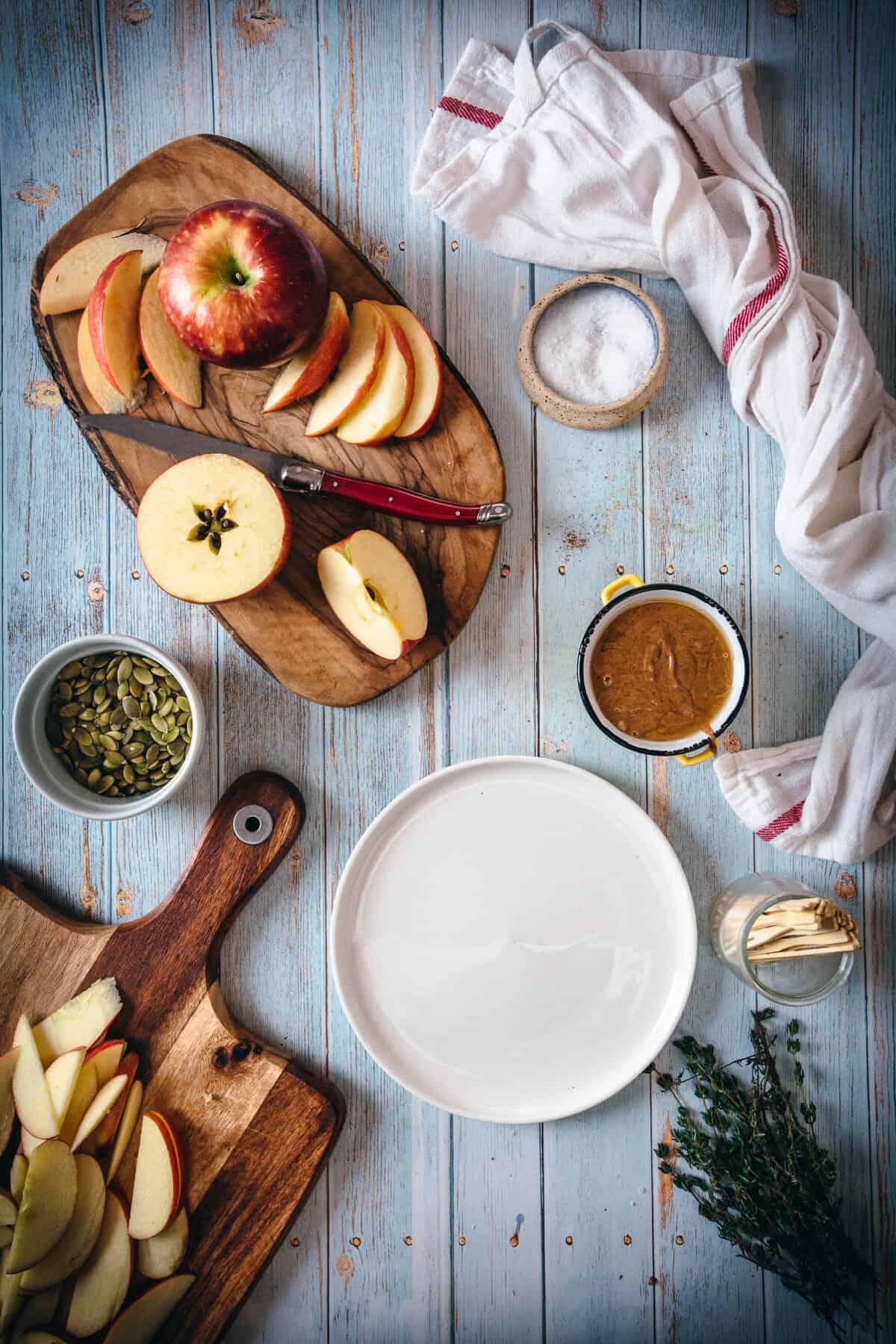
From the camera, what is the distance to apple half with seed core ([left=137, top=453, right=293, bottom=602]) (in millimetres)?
950

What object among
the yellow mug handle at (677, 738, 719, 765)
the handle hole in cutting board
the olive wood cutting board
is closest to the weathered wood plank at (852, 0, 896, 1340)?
the yellow mug handle at (677, 738, 719, 765)

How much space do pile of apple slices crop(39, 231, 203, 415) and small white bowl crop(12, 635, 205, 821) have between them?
0.31m

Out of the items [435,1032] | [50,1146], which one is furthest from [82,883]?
[435,1032]

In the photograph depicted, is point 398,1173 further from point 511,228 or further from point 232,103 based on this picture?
point 232,103

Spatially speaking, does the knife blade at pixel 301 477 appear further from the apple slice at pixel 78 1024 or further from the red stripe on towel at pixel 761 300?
the apple slice at pixel 78 1024

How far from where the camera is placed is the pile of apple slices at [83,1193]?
0.98 m

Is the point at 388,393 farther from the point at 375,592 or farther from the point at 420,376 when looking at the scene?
the point at 375,592

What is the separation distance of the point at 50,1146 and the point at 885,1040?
111 cm

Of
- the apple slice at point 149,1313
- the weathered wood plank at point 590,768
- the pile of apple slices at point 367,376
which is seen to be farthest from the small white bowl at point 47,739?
the apple slice at point 149,1313

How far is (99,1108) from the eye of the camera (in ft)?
3.35

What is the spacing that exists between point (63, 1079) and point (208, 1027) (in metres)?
0.18

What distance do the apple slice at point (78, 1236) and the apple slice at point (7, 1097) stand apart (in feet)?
0.31

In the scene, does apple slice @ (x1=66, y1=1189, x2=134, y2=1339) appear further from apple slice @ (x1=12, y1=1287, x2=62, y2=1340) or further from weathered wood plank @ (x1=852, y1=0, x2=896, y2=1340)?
weathered wood plank @ (x1=852, y1=0, x2=896, y2=1340)

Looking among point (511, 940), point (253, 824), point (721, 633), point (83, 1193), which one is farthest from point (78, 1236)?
point (721, 633)
